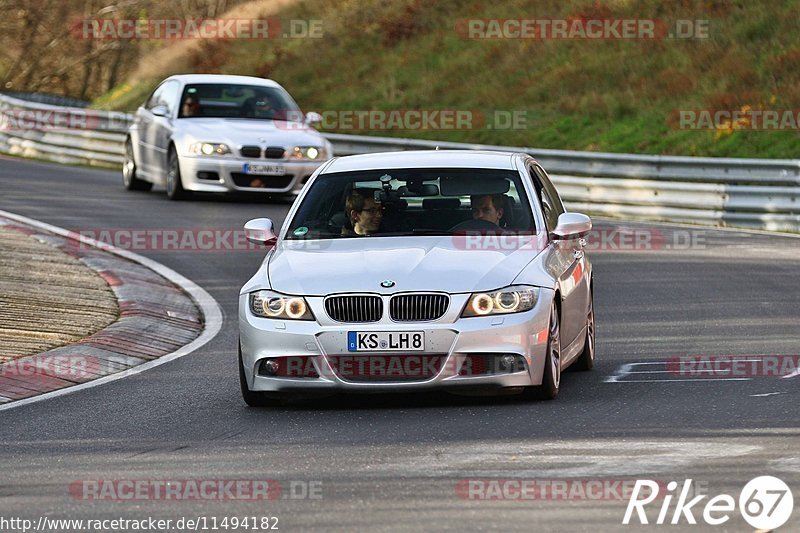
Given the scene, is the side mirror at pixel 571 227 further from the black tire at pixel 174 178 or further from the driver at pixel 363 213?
the black tire at pixel 174 178

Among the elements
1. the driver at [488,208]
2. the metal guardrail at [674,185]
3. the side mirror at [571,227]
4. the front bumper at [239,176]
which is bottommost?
the metal guardrail at [674,185]

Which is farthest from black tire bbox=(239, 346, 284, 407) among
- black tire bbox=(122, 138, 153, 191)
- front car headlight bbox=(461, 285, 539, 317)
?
black tire bbox=(122, 138, 153, 191)

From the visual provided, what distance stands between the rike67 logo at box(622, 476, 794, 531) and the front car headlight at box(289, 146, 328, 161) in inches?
617

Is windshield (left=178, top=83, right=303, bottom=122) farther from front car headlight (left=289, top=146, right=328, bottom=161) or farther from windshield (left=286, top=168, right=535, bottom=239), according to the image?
windshield (left=286, top=168, right=535, bottom=239)

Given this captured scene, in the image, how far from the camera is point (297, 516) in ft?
21.3

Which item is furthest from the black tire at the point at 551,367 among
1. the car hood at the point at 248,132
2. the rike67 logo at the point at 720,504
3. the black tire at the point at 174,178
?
the black tire at the point at 174,178

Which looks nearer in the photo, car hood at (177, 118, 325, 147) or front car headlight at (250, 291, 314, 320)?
front car headlight at (250, 291, 314, 320)

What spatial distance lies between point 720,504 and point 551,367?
2.97 m

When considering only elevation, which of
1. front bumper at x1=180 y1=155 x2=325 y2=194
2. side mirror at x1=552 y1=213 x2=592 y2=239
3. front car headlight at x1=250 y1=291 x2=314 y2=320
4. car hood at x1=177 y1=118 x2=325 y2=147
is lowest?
front bumper at x1=180 y1=155 x2=325 y2=194

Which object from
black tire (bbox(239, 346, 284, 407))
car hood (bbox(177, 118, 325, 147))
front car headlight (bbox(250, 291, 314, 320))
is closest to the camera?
front car headlight (bbox(250, 291, 314, 320))

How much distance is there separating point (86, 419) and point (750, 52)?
80.0 feet

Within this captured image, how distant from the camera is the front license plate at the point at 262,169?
22078 mm

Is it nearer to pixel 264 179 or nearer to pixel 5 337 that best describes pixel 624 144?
pixel 264 179

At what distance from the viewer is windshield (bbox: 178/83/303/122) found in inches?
920
